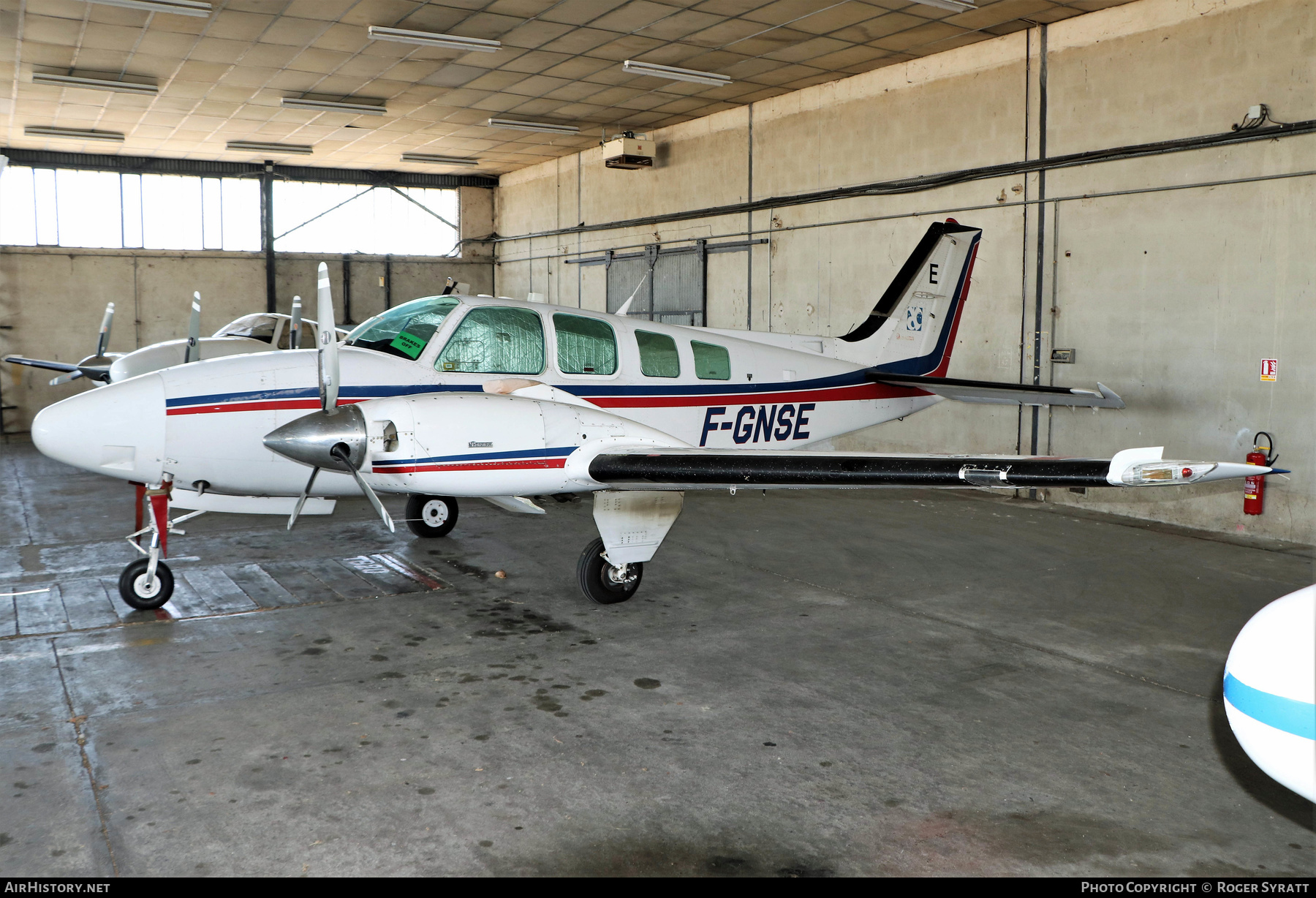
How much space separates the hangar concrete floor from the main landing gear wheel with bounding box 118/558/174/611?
6.3 inches

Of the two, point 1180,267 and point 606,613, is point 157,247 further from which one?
point 1180,267

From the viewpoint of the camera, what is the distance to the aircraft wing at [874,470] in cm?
434

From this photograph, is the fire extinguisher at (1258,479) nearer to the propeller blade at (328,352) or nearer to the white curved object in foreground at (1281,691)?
the white curved object in foreground at (1281,691)

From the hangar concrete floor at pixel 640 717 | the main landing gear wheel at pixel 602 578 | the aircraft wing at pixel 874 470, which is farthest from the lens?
the main landing gear wheel at pixel 602 578

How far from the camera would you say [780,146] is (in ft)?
51.4

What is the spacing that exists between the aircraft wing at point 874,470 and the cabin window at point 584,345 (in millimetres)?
1530

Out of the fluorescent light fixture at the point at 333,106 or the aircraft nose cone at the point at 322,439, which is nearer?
the aircraft nose cone at the point at 322,439

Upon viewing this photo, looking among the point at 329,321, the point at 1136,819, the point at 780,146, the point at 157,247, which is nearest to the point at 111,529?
the point at 329,321

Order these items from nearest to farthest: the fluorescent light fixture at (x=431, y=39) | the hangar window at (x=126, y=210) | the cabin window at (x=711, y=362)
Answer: the cabin window at (x=711, y=362) → the fluorescent light fixture at (x=431, y=39) → the hangar window at (x=126, y=210)

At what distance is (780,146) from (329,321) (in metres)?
11.3

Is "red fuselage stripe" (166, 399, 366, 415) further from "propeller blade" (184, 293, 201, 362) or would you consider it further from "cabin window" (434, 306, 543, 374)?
"propeller blade" (184, 293, 201, 362)

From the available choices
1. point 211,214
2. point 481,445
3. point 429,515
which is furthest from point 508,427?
point 211,214

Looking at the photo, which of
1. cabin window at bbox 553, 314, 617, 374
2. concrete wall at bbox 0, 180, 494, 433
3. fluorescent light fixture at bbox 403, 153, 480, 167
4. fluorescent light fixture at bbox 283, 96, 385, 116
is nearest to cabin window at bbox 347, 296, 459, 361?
cabin window at bbox 553, 314, 617, 374

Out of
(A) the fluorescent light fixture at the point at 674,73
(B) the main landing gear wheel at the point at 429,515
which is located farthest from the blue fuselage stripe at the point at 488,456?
(A) the fluorescent light fixture at the point at 674,73
